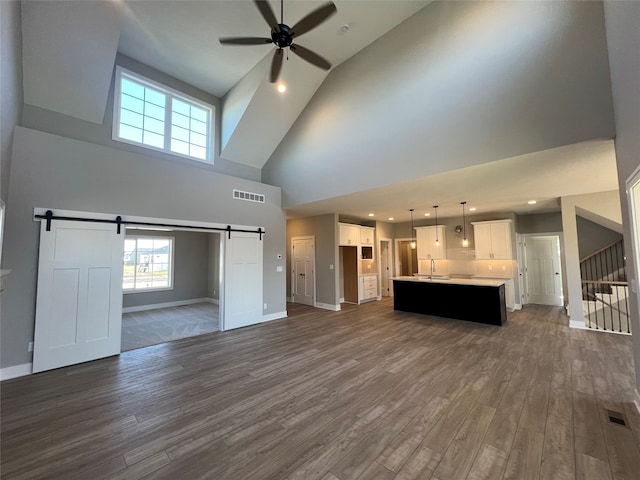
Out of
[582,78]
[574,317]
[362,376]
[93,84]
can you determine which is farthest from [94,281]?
[574,317]

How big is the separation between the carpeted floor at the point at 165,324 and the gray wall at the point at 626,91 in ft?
20.6

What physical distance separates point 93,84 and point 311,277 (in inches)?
250

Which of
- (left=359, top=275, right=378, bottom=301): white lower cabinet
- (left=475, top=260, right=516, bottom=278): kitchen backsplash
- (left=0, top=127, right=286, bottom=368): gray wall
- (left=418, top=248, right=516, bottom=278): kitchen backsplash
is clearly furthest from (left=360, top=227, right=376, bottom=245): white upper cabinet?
(left=0, top=127, right=286, bottom=368): gray wall

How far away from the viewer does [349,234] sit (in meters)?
7.96

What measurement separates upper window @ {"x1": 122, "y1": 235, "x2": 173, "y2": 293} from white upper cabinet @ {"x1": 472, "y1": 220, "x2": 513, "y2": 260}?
9.49 meters

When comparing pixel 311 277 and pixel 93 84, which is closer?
pixel 93 84

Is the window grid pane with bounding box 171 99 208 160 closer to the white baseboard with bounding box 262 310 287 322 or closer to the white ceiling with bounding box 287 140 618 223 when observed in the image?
the white ceiling with bounding box 287 140 618 223

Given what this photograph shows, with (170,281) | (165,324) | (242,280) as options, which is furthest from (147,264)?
(242,280)

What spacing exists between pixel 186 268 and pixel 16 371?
5.18 meters

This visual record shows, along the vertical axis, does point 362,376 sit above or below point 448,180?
below

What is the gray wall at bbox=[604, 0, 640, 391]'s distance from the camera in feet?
6.69

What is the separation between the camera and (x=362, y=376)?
321 centimetres

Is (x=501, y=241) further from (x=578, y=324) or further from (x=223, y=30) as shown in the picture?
(x=223, y=30)

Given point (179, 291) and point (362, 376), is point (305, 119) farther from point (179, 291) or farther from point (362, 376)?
point (179, 291)
